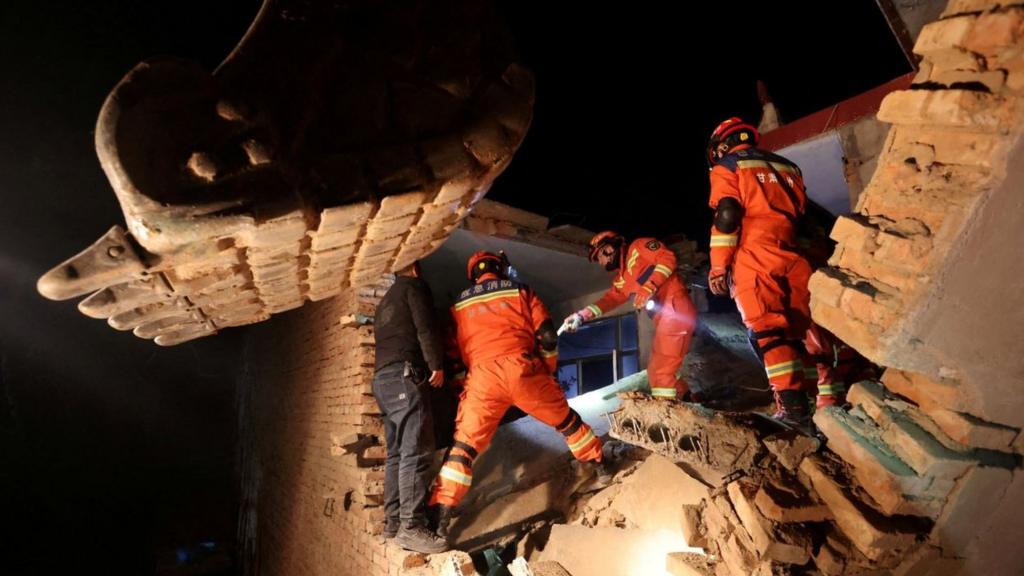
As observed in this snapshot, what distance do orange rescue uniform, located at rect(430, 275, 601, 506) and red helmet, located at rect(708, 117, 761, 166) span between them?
2.09 meters

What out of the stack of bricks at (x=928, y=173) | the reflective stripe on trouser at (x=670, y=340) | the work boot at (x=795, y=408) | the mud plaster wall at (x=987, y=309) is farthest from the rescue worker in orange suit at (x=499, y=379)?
the mud plaster wall at (x=987, y=309)

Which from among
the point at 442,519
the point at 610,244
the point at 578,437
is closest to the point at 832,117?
the point at 610,244

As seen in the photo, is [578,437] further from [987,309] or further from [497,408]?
[987,309]

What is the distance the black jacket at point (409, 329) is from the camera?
380 cm

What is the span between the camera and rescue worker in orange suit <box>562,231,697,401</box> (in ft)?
14.8

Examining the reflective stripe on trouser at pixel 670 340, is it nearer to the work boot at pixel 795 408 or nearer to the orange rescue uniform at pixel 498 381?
the orange rescue uniform at pixel 498 381

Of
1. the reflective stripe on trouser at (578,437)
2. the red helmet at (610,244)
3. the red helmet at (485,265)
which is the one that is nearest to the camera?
the reflective stripe on trouser at (578,437)

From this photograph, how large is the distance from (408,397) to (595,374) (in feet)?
20.6

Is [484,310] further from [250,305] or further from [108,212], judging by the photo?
[108,212]

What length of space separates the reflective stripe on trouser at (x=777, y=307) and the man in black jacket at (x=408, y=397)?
252 centimetres

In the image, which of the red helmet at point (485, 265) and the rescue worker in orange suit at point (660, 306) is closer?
the red helmet at point (485, 265)

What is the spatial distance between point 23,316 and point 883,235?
15532mm

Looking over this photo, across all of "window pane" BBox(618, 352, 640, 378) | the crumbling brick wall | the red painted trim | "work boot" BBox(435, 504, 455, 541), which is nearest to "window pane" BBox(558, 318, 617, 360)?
"window pane" BBox(618, 352, 640, 378)

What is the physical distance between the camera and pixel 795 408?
10.1 ft
